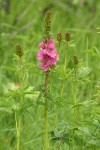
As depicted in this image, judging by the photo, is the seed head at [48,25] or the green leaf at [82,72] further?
the green leaf at [82,72]

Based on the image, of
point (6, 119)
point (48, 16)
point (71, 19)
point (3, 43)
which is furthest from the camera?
point (71, 19)

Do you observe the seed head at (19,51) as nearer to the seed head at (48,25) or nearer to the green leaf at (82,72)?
the seed head at (48,25)

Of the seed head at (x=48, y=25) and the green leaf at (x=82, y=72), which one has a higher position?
the seed head at (x=48, y=25)

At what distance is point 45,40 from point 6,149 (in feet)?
2.93

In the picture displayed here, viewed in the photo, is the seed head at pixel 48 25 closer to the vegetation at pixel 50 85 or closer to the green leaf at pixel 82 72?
the vegetation at pixel 50 85

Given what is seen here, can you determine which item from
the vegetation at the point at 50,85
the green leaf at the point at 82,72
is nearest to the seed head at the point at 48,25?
the vegetation at the point at 50,85

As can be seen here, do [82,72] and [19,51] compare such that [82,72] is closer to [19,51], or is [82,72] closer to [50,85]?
[50,85]

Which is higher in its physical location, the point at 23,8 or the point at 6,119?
the point at 23,8

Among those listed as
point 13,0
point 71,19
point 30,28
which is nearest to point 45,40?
point 30,28

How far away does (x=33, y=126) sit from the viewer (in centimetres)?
256

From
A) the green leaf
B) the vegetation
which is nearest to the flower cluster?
the vegetation

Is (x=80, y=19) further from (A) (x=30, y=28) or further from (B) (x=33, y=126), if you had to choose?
(B) (x=33, y=126)

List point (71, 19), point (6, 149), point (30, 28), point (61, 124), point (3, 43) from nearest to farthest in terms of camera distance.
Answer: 1. point (61, 124)
2. point (6, 149)
3. point (3, 43)
4. point (30, 28)
5. point (71, 19)

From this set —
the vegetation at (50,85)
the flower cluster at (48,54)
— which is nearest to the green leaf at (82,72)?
the vegetation at (50,85)
